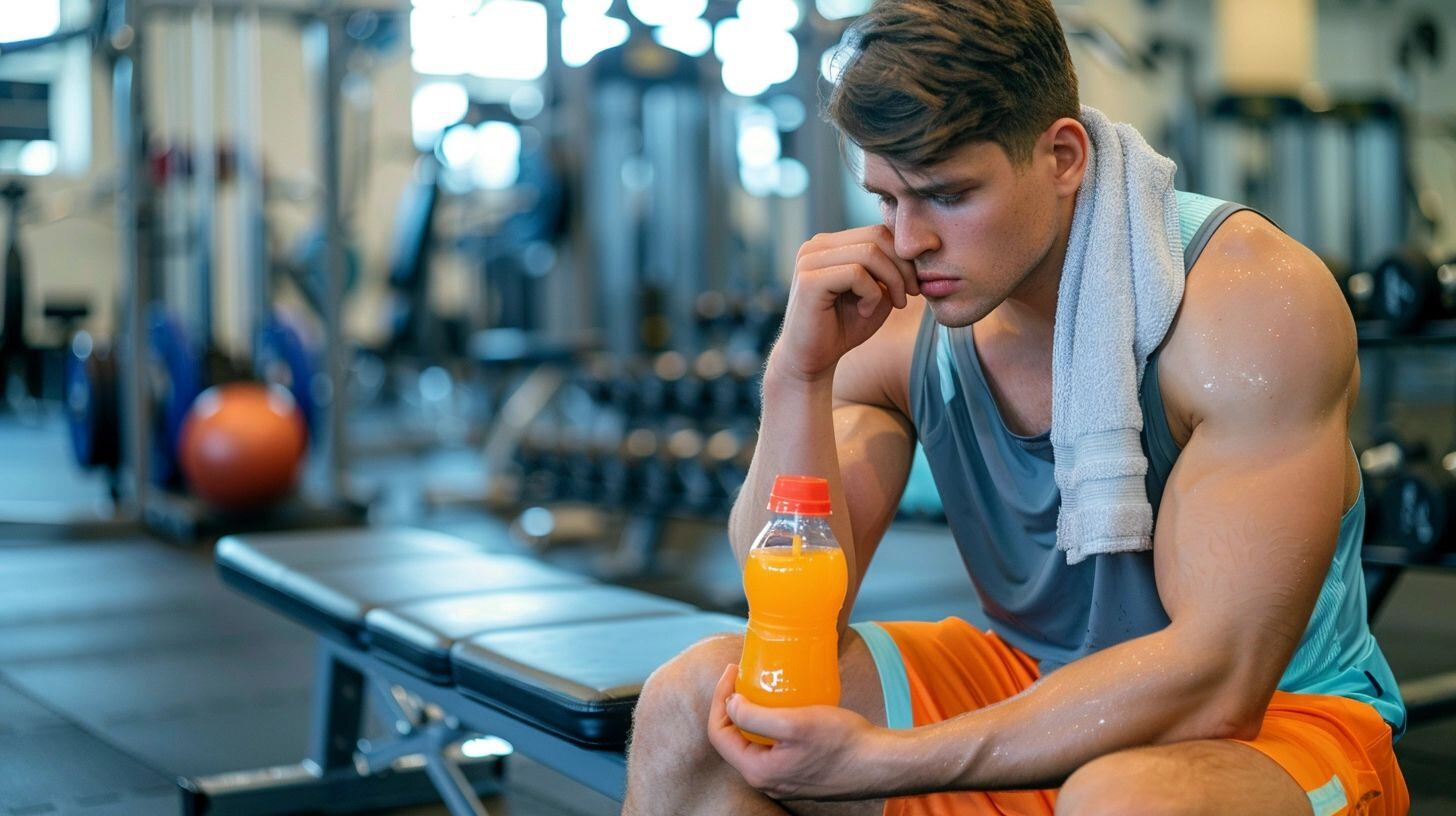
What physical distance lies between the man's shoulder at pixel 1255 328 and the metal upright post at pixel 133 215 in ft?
14.7

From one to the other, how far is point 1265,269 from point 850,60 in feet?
1.20

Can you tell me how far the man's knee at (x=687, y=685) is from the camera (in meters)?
1.18

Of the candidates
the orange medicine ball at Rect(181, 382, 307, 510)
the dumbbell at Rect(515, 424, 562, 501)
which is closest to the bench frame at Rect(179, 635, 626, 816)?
the dumbbell at Rect(515, 424, 562, 501)

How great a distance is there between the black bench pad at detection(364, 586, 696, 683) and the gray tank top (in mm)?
555

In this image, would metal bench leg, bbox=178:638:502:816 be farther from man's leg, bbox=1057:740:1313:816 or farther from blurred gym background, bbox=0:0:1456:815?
man's leg, bbox=1057:740:1313:816

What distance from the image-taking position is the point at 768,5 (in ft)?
15.1

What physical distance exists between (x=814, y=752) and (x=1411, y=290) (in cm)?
186

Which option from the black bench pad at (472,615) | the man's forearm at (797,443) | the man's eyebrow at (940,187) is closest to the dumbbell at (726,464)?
the black bench pad at (472,615)

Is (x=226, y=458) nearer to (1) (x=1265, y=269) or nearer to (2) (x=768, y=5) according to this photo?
(2) (x=768, y=5)

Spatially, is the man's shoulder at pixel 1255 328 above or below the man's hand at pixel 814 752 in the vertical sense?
above

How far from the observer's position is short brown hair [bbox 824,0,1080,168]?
1.08m

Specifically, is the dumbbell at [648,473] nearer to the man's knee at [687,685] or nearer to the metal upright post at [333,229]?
the metal upright post at [333,229]

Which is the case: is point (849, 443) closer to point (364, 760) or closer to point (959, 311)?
point (959, 311)

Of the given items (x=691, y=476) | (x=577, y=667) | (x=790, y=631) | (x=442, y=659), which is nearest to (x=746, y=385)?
(x=691, y=476)
